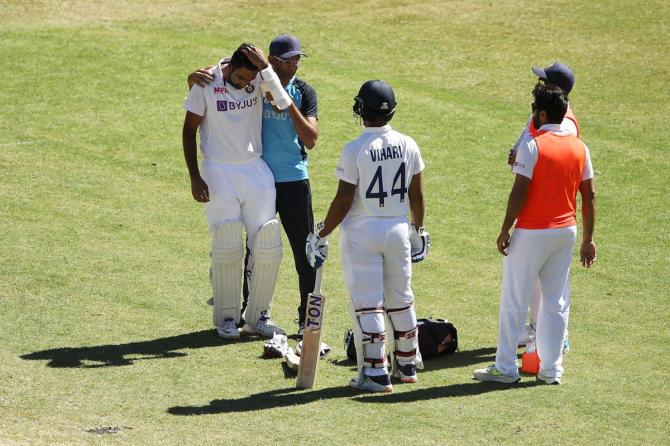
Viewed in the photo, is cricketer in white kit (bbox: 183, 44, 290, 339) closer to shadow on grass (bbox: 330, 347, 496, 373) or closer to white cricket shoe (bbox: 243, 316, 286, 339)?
white cricket shoe (bbox: 243, 316, 286, 339)

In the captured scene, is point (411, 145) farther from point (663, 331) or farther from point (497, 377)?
point (663, 331)

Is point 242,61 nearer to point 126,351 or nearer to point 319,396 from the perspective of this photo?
point 126,351

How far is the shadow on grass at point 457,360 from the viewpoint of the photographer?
30.2ft

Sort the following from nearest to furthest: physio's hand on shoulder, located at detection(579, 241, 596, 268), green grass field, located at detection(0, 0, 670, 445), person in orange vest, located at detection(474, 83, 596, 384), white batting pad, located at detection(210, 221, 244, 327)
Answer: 1. green grass field, located at detection(0, 0, 670, 445)
2. person in orange vest, located at detection(474, 83, 596, 384)
3. physio's hand on shoulder, located at detection(579, 241, 596, 268)
4. white batting pad, located at detection(210, 221, 244, 327)

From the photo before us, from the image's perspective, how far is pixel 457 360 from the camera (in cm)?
939

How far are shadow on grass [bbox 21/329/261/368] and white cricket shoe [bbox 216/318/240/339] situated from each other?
0.05 metres

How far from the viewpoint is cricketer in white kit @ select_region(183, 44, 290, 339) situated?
9359 mm

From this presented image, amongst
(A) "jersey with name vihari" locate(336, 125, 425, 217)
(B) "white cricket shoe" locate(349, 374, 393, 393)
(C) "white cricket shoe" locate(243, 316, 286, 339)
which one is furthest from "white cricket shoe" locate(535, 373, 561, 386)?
(C) "white cricket shoe" locate(243, 316, 286, 339)

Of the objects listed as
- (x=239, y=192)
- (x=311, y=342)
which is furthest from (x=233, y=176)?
(x=311, y=342)

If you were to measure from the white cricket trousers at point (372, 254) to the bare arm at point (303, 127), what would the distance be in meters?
1.10

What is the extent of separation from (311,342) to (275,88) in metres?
1.99

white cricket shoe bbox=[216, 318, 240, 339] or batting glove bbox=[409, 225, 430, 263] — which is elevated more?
batting glove bbox=[409, 225, 430, 263]

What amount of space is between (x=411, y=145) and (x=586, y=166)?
1.29 meters

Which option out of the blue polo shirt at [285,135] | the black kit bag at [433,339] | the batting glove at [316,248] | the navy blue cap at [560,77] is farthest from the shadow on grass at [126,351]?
the navy blue cap at [560,77]
